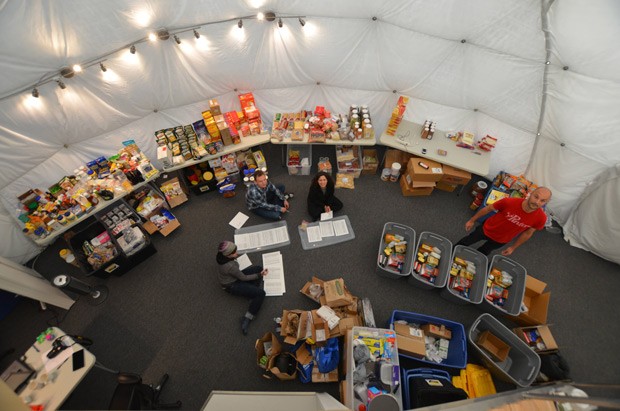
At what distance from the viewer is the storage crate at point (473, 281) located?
4.30 m

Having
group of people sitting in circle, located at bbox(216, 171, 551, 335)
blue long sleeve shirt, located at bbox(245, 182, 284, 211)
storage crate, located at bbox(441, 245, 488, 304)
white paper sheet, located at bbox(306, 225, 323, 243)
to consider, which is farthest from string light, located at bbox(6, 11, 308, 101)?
storage crate, located at bbox(441, 245, 488, 304)

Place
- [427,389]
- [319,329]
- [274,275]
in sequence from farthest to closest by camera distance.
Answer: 1. [274,275]
2. [319,329]
3. [427,389]

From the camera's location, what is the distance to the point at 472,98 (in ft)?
17.3

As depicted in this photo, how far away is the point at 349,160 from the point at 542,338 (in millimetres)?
4063

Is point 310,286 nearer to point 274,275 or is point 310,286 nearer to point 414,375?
point 274,275

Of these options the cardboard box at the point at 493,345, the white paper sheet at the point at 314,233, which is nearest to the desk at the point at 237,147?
the white paper sheet at the point at 314,233

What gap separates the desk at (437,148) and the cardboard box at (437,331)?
2.76 meters

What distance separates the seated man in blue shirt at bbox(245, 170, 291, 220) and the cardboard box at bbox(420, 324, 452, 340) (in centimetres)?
294

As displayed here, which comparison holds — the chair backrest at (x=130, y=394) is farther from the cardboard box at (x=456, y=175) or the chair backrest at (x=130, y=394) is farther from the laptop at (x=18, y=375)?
the cardboard box at (x=456, y=175)

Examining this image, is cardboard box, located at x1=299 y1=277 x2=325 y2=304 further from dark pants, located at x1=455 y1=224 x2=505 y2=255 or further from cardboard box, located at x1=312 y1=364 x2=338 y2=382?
dark pants, located at x1=455 y1=224 x2=505 y2=255

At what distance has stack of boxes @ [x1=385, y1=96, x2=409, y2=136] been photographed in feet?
17.8

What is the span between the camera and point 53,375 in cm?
326

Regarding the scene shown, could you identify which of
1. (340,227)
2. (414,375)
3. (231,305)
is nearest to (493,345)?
(414,375)

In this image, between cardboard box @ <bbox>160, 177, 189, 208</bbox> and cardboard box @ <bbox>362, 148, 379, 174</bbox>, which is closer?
cardboard box @ <bbox>160, 177, 189, 208</bbox>
